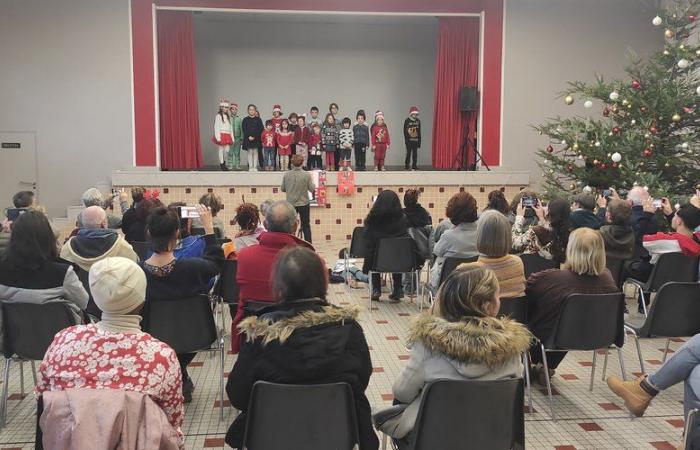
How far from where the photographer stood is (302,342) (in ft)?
6.59

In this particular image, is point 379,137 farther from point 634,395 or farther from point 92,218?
point 634,395

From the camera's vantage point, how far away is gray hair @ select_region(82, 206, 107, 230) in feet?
12.7

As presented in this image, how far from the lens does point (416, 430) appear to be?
2074mm

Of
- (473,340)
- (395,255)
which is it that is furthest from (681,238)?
(473,340)

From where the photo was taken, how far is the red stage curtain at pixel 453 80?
467 inches

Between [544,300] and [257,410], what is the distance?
6.39ft

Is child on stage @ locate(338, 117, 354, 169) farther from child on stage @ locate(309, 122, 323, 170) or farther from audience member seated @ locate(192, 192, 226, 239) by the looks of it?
audience member seated @ locate(192, 192, 226, 239)

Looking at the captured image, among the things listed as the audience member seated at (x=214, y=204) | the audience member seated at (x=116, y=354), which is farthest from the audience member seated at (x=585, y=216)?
the audience member seated at (x=116, y=354)

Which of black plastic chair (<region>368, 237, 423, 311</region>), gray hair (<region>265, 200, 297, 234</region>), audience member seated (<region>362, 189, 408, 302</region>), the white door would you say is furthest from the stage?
A: gray hair (<region>265, 200, 297, 234</region>)

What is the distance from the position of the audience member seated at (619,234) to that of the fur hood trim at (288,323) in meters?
3.31

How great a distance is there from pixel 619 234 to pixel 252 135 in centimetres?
777

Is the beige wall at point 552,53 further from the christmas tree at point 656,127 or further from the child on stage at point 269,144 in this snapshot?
the child on stage at point 269,144

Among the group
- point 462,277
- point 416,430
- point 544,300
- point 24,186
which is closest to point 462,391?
point 416,430

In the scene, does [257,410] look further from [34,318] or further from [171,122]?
[171,122]
